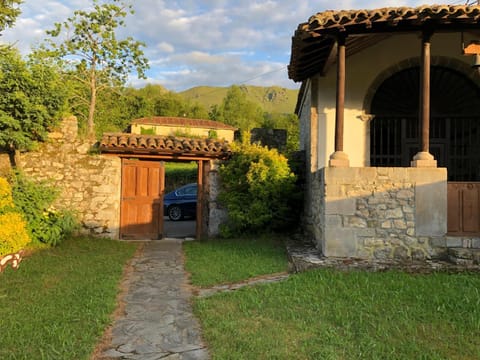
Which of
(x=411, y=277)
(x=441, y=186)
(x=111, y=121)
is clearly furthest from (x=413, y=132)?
(x=111, y=121)

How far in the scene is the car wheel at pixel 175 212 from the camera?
1560cm

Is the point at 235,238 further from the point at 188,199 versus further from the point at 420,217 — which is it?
the point at 188,199

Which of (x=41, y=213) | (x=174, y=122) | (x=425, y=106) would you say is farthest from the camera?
(x=174, y=122)

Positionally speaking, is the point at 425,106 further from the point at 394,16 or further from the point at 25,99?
the point at 25,99

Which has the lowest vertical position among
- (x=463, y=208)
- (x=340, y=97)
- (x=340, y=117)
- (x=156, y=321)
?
(x=156, y=321)

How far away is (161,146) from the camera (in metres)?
9.91

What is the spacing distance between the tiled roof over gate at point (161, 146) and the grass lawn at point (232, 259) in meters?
2.29

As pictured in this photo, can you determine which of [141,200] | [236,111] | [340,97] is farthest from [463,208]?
[236,111]

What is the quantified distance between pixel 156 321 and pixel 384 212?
3957mm

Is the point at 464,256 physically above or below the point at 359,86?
below

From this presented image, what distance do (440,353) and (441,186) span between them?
3.67 metres

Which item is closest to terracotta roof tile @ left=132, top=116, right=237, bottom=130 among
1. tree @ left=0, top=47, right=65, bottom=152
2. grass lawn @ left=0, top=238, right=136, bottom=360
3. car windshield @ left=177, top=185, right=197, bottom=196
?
car windshield @ left=177, top=185, right=197, bottom=196

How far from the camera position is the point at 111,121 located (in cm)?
3388

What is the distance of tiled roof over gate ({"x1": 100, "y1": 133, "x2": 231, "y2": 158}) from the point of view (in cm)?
964
